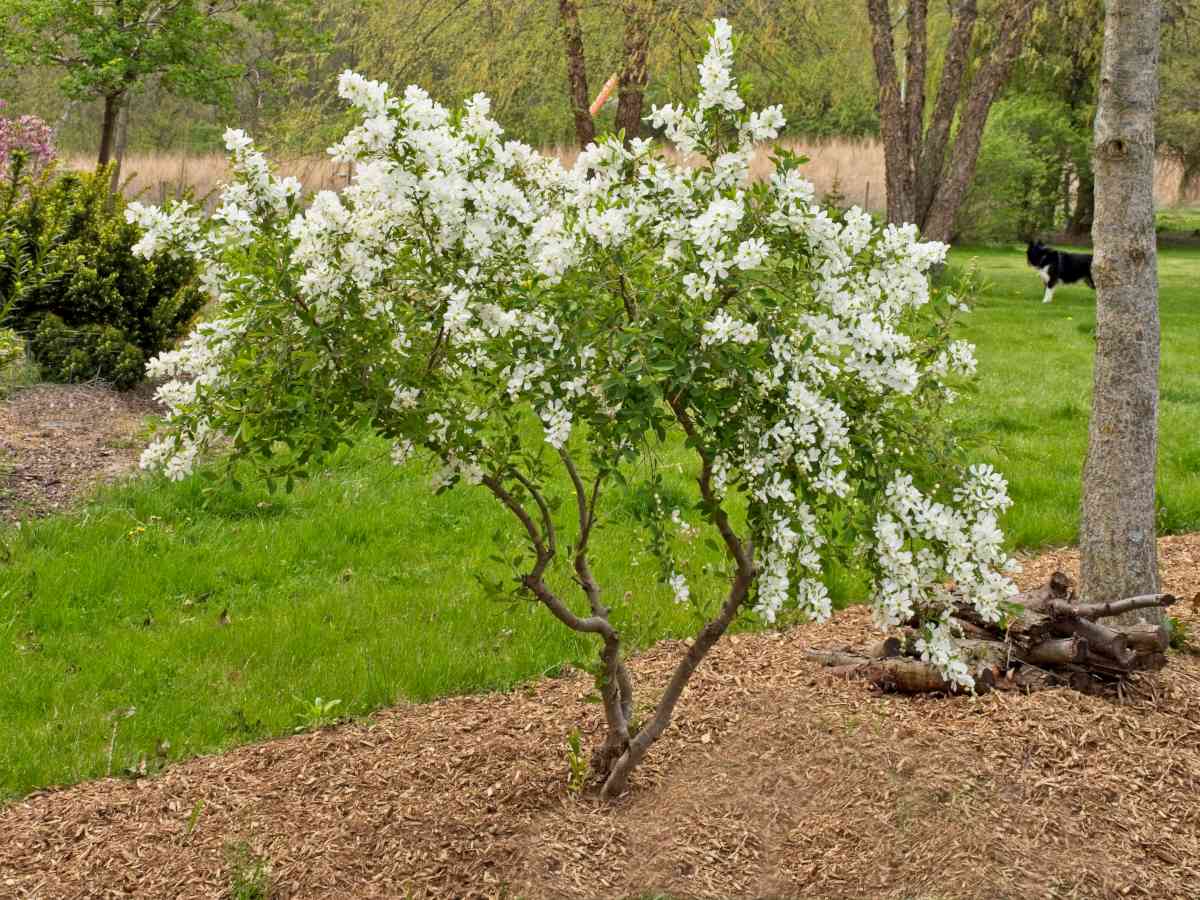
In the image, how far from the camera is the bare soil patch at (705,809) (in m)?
3.59

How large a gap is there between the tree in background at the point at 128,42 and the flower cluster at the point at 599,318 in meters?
11.2

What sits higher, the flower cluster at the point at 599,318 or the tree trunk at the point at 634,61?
the tree trunk at the point at 634,61

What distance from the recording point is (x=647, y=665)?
5.31 metres

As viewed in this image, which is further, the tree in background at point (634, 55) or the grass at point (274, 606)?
the tree in background at point (634, 55)

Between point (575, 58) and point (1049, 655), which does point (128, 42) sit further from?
point (1049, 655)

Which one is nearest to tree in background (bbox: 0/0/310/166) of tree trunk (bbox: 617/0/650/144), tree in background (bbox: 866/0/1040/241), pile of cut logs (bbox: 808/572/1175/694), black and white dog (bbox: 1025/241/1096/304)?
tree trunk (bbox: 617/0/650/144)

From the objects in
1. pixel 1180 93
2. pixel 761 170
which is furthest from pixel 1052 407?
pixel 1180 93

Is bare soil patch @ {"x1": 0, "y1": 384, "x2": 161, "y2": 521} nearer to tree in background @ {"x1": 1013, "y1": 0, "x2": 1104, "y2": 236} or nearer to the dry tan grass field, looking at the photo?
the dry tan grass field

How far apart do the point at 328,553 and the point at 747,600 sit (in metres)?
3.66

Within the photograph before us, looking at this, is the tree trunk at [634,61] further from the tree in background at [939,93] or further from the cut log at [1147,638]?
the cut log at [1147,638]

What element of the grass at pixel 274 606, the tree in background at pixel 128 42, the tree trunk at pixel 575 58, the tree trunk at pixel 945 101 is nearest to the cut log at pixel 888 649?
the grass at pixel 274 606

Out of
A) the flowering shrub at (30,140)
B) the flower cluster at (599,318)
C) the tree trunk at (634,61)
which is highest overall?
the tree trunk at (634,61)

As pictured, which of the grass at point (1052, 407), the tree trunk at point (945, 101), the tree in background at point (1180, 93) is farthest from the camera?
the tree in background at point (1180, 93)

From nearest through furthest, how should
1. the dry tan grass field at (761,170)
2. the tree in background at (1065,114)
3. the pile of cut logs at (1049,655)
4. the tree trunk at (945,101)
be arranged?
the pile of cut logs at (1049,655), the tree trunk at (945,101), the dry tan grass field at (761,170), the tree in background at (1065,114)
